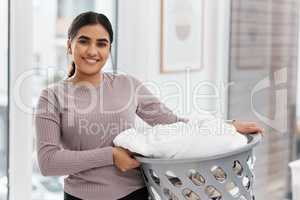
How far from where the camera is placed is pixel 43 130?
133cm

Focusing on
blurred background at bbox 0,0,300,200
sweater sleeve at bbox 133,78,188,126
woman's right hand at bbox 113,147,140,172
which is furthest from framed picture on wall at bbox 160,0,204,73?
woman's right hand at bbox 113,147,140,172

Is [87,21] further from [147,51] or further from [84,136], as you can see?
[147,51]

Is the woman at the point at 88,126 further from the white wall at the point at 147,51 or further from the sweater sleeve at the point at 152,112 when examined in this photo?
the white wall at the point at 147,51

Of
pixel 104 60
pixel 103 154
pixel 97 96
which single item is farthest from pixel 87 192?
pixel 104 60

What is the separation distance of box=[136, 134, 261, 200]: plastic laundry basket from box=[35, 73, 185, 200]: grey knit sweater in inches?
4.9

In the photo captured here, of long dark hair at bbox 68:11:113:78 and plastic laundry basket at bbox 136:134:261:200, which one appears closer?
plastic laundry basket at bbox 136:134:261:200

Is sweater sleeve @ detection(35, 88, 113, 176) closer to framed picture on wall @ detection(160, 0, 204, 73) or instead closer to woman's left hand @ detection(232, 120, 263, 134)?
woman's left hand @ detection(232, 120, 263, 134)

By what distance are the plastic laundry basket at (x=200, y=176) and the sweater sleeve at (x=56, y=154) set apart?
4.8 inches

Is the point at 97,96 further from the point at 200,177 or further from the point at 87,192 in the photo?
the point at 200,177

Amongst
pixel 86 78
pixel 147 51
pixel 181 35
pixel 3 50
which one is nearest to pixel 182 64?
pixel 181 35

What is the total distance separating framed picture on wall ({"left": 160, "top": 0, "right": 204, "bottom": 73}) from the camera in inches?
96.0

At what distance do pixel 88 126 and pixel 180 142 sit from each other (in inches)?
11.5

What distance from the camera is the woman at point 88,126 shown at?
4.33 ft

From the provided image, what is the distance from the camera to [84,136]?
4.56 feet
